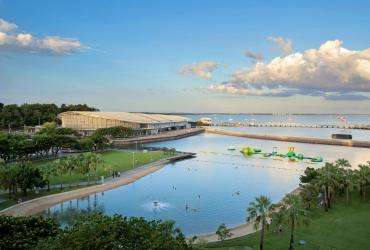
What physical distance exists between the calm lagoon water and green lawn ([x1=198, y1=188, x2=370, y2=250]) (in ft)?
23.6

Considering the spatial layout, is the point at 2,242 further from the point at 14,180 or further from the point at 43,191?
the point at 43,191

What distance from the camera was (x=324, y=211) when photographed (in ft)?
166

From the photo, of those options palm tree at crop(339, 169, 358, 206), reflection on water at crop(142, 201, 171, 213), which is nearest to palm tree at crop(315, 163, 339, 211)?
palm tree at crop(339, 169, 358, 206)

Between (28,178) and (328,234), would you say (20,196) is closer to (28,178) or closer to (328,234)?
(28,178)

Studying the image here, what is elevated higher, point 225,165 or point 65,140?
point 65,140

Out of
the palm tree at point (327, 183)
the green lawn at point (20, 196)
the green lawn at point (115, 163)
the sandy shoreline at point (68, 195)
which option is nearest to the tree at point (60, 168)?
the green lawn at point (20, 196)

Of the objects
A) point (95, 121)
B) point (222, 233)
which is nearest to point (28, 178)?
point (222, 233)

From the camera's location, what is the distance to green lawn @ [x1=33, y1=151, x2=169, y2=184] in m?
68.0

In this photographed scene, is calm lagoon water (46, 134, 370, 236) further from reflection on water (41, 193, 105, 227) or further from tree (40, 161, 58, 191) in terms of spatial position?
tree (40, 161, 58, 191)

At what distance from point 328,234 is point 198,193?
2839 cm

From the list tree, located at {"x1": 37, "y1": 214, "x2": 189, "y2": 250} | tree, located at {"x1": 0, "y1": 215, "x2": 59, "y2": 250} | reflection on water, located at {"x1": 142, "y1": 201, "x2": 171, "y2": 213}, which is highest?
tree, located at {"x1": 37, "y1": 214, "x2": 189, "y2": 250}

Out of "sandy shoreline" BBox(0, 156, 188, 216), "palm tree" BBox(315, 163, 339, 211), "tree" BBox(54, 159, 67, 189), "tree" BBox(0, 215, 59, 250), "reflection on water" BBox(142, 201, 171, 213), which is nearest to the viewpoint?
"tree" BBox(0, 215, 59, 250)

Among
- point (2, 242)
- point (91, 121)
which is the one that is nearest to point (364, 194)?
point (2, 242)

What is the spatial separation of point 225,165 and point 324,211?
50418 mm
